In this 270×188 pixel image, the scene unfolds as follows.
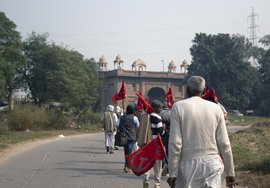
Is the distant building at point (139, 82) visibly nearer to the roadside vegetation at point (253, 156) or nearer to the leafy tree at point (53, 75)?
the leafy tree at point (53, 75)

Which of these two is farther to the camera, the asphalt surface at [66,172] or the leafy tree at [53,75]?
the leafy tree at [53,75]

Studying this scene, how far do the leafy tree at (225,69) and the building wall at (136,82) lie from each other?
6938 mm

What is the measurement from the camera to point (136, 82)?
7438cm

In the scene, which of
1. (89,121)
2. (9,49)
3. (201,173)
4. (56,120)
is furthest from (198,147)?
(9,49)

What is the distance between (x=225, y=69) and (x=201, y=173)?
62256 millimetres

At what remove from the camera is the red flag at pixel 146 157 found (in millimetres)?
7176

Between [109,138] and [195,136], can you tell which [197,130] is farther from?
[109,138]

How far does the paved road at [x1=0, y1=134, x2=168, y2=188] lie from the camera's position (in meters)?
11.3

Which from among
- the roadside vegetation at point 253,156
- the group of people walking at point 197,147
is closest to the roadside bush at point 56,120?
the roadside vegetation at point 253,156

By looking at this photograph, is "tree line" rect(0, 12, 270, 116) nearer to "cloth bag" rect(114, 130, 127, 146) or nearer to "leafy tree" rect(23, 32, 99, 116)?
"leafy tree" rect(23, 32, 99, 116)

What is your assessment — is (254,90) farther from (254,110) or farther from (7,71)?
(7,71)

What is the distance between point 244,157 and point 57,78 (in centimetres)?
3530

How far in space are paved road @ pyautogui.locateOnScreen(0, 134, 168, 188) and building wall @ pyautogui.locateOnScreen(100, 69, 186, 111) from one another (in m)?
53.8

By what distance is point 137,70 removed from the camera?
75750mm
